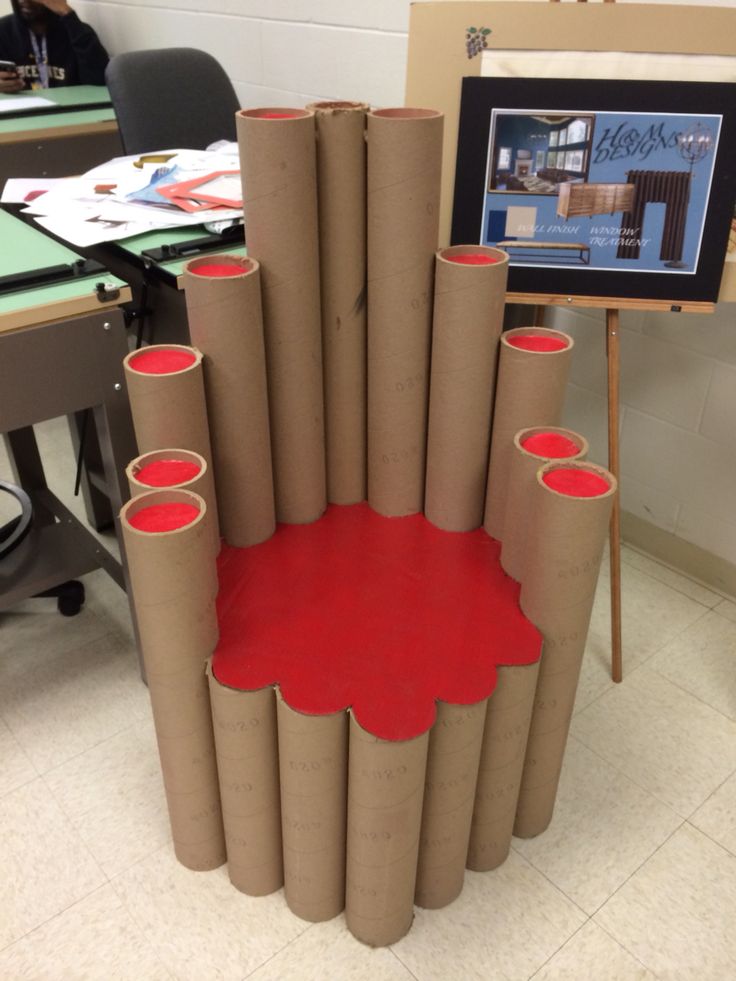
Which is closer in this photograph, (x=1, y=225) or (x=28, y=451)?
(x=1, y=225)

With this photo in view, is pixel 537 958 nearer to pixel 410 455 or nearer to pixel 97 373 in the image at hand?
pixel 410 455

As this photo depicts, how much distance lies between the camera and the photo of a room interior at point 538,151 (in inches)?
54.6

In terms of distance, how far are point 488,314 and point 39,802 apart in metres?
1.19

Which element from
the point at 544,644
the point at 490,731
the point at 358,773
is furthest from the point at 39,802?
the point at 544,644

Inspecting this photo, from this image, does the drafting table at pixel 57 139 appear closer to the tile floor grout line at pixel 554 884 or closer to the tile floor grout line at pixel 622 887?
the tile floor grout line at pixel 554 884

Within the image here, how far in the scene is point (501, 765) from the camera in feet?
4.09

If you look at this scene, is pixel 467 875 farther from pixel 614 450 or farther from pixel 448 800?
pixel 614 450

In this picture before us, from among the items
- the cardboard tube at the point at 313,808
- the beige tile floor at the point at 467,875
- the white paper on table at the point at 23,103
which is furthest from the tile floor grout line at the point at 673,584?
the white paper on table at the point at 23,103

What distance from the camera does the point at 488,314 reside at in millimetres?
1212

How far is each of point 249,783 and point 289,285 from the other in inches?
29.0

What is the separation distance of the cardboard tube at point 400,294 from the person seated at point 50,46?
104 inches

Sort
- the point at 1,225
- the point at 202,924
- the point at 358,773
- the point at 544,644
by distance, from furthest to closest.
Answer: the point at 1,225 → the point at 202,924 → the point at 544,644 → the point at 358,773

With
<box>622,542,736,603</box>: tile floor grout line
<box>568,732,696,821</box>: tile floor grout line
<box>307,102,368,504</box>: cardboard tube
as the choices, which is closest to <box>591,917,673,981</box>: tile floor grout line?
<box>568,732,696,821</box>: tile floor grout line

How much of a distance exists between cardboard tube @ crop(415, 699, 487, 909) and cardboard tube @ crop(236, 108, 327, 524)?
1.53 ft
